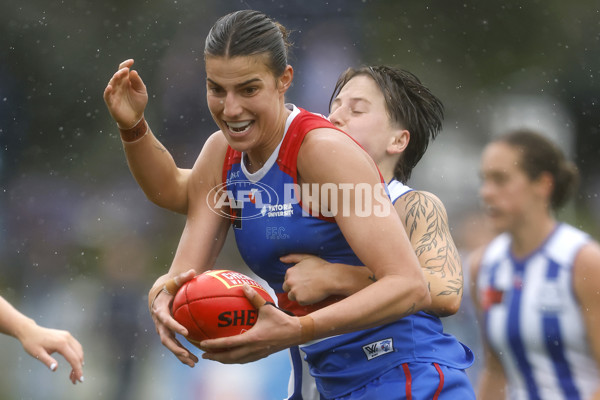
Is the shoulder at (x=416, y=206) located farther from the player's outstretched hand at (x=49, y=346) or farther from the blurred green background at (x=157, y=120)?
the blurred green background at (x=157, y=120)

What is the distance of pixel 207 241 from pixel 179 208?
0.81 feet

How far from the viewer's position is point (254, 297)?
2.93 m

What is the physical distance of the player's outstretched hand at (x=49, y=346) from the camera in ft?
9.93

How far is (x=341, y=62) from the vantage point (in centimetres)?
999

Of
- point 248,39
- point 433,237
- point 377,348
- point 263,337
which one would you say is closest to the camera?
point 263,337

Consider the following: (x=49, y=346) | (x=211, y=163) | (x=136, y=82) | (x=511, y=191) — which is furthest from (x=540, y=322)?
(x=49, y=346)

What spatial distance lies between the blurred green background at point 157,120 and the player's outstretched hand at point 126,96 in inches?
171

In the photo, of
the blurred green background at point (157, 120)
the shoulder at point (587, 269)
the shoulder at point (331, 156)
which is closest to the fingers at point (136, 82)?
the shoulder at point (331, 156)

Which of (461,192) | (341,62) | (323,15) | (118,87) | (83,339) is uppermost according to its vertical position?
(323,15)

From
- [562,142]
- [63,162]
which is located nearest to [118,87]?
[63,162]

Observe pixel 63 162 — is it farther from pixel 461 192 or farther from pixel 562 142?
pixel 562 142

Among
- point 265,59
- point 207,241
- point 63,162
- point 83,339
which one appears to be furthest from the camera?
point 63,162

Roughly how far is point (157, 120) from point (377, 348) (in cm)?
679

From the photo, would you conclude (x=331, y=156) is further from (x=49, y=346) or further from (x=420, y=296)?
(x=49, y=346)
